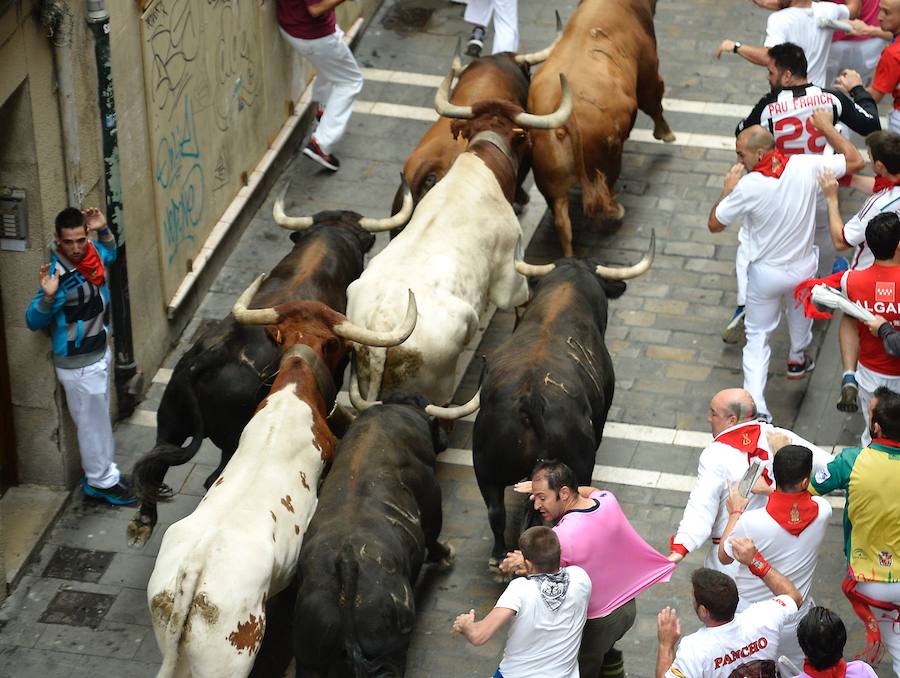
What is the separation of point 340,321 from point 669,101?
273 inches

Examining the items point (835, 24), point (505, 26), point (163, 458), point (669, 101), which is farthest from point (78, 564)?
point (669, 101)

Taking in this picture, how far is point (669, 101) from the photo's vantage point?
637 inches

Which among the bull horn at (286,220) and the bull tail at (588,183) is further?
the bull tail at (588,183)

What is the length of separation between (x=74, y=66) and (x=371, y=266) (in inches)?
95.7

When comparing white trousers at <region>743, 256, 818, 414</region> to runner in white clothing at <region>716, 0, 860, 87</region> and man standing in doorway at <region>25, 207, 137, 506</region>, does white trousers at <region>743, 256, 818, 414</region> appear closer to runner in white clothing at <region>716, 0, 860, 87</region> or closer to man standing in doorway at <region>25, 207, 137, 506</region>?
runner in white clothing at <region>716, 0, 860, 87</region>

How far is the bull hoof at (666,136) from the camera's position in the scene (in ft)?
50.7

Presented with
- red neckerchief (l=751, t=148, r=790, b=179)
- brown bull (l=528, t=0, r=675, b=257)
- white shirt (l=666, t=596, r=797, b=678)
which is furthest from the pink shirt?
brown bull (l=528, t=0, r=675, b=257)

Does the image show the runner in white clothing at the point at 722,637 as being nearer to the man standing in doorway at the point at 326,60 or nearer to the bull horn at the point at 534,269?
the bull horn at the point at 534,269

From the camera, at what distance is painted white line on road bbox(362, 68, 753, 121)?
630 inches

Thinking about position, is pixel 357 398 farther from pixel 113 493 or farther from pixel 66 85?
pixel 66 85

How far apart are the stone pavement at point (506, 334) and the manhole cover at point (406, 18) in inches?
0.9

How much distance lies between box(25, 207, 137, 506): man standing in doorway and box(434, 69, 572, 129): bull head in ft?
10.2

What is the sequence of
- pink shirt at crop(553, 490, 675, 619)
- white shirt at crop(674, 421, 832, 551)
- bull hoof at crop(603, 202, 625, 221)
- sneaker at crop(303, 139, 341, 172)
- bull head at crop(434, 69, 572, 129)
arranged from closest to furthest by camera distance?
pink shirt at crop(553, 490, 675, 619)
white shirt at crop(674, 421, 832, 551)
bull head at crop(434, 69, 572, 129)
bull hoof at crop(603, 202, 625, 221)
sneaker at crop(303, 139, 341, 172)

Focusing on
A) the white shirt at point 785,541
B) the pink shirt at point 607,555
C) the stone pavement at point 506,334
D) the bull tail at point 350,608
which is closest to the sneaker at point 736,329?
the stone pavement at point 506,334
